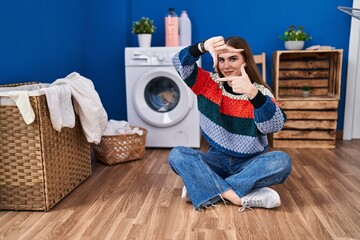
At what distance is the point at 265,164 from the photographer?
1684 mm

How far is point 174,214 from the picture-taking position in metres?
1.61

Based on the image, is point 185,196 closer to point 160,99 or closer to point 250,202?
point 250,202

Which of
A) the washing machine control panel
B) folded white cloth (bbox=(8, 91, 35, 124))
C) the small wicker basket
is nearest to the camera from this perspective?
folded white cloth (bbox=(8, 91, 35, 124))

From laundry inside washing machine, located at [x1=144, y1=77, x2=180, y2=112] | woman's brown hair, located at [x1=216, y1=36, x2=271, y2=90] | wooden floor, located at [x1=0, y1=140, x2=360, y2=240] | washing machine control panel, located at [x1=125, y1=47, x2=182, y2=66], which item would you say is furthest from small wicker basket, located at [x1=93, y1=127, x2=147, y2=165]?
woman's brown hair, located at [x1=216, y1=36, x2=271, y2=90]

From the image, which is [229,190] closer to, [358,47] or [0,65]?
[0,65]

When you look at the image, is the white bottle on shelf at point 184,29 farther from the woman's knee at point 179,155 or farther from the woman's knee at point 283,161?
the woman's knee at point 283,161

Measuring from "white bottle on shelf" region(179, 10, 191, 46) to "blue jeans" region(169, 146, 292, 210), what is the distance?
139 cm

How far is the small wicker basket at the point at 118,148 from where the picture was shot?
7.80 ft

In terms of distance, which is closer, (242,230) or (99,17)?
(242,230)

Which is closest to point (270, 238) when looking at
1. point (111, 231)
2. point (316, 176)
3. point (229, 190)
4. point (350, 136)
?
point (229, 190)

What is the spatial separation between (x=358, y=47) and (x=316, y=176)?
1.40 metres

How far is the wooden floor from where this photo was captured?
143cm

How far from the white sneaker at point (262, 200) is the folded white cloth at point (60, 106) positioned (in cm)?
89

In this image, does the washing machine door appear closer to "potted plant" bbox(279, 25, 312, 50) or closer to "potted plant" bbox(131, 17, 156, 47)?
"potted plant" bbox(131, 17, 156, 47)
